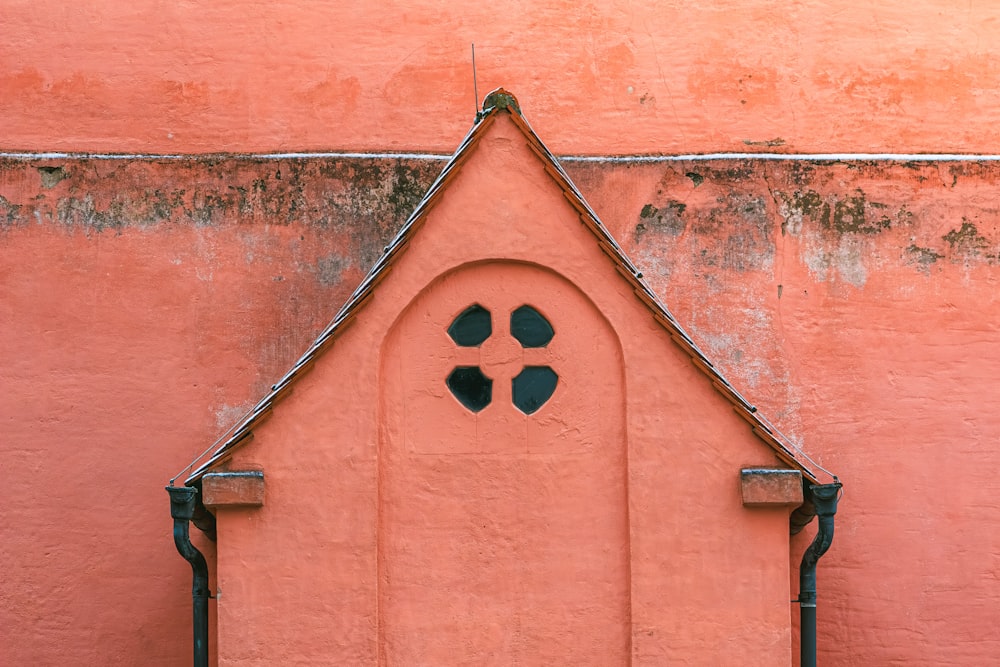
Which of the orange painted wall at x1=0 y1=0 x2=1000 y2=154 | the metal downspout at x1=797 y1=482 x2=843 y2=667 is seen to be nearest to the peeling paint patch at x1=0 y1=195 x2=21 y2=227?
the orange painted wall at x1=0 y1=0 x2=1000 y2=154

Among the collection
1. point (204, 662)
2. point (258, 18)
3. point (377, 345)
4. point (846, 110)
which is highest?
point (258, 18)

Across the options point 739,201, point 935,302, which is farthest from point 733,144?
point 935,302

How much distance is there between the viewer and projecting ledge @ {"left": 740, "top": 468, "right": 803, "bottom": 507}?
9.21 metres

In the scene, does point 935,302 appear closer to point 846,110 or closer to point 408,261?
point 846,110

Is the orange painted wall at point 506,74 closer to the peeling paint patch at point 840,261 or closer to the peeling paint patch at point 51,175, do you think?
the peeling paint patch at point 51,175

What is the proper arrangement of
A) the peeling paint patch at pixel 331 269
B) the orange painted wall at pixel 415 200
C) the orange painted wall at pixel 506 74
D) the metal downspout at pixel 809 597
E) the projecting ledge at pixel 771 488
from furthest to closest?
1. the orange painted wall at pixel 506 74
2. the peeling paint patch at pixel 331 269
3. the orange painted wall at pixel 415 200
4. the metal downspout at pixel 809 597
5. the projecting ledge at pixel 771 488

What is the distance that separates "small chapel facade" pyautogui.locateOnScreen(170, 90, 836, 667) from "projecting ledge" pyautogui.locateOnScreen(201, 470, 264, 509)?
0.04 feet

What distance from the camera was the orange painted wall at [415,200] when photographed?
37.1 feet

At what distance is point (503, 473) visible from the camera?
9.49 meters

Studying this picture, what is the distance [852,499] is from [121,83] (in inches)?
264

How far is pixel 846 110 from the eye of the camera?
12.1 m

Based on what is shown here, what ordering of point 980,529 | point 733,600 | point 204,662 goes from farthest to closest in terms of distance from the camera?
point 980,529 → point 204,662 → point 733,600

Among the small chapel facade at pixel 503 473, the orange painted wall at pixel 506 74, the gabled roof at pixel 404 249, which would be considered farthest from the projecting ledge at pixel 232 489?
the orange painted wall at pixel 506 74

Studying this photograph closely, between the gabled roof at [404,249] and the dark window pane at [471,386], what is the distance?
772mm
